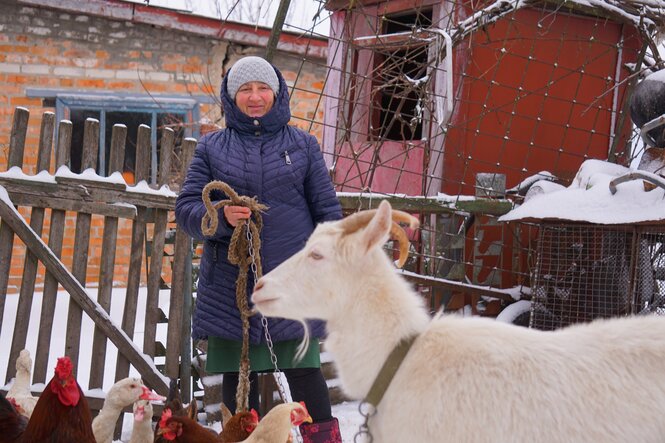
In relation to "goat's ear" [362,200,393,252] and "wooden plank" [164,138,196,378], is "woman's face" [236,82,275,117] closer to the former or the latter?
"goat's ear" [362,200,393,252]

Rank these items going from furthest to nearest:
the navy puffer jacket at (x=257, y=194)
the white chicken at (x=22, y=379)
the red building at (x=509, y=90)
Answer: the red building at (x=509, y=90) < the white chicken at (x=22, y=379) < the navy puffer jacket at (x=257, y=194)

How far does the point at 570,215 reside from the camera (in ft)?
15.9

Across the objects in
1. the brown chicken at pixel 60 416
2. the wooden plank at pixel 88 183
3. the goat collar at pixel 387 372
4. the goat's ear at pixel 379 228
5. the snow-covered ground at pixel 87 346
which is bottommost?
the snow-covered ground at pixel 87 346

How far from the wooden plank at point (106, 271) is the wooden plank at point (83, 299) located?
8 cm

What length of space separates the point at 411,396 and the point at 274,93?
68.9 inches

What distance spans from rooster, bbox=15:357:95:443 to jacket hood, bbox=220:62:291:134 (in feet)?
4.15

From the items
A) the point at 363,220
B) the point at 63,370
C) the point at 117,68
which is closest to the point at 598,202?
the point at 363,220

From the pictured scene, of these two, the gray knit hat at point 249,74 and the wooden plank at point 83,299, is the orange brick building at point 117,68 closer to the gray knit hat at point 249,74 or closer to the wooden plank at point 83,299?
the wooden plank at point 83,299

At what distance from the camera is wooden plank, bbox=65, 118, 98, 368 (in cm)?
473

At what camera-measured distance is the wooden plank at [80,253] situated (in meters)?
4.73

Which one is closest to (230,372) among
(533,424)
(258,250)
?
(258,250)

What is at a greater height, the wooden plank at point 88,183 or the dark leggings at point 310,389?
the wooden plank at point 88,183

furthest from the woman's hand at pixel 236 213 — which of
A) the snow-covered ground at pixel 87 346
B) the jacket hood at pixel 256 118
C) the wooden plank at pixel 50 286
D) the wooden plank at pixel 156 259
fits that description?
the wooden plank at pixel 50 286

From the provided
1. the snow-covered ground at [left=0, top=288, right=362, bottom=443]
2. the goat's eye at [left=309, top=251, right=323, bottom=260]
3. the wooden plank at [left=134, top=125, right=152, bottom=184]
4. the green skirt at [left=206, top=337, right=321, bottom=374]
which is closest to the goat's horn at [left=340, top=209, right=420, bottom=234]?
the goat's eye at [left=309, top=251, right=323, bottom=260]
